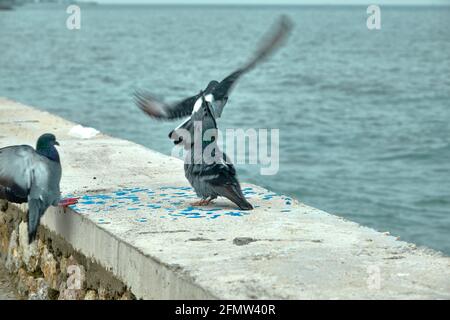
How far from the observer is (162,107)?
638cm

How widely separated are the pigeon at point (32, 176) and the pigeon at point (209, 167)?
86 centimetres

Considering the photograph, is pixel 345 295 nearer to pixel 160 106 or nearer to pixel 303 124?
pixel 160 106

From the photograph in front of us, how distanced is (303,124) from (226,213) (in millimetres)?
16025

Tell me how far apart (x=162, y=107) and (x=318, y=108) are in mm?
19421

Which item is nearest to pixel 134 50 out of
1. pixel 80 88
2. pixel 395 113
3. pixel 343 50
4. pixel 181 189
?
pixel 343 50

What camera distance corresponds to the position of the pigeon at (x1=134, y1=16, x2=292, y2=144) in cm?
625

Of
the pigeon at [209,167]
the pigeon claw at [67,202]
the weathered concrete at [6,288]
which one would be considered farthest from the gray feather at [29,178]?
A: the weathered concrete at [6,288]

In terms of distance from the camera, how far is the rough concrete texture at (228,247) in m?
4.81

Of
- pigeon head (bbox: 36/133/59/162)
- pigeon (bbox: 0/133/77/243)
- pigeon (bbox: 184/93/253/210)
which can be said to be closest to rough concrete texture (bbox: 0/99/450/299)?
pigeon (bbox: 184/93/253/210)

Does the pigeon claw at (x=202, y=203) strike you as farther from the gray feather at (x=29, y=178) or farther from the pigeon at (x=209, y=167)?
the gray feather at (x=29, y=178)

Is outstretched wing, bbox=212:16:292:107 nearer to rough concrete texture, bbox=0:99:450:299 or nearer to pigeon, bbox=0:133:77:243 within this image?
rough concrete texture, bbox=0:99:450:299

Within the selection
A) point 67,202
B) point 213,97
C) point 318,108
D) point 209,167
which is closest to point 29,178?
point 67,202
